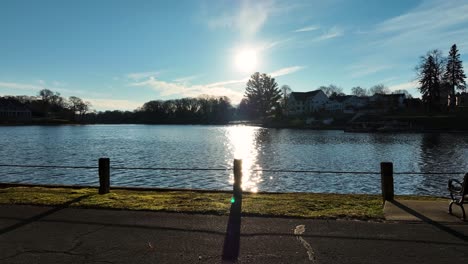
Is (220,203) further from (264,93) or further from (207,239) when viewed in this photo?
(264,93)

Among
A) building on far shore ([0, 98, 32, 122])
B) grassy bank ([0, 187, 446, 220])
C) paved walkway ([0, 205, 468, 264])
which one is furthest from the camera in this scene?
building on far shore ([0, 98, 32, 122])

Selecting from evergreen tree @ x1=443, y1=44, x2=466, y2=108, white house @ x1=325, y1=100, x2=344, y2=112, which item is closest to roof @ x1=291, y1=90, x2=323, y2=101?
white house @ x1=325, y1=100, x2=344, y2=112

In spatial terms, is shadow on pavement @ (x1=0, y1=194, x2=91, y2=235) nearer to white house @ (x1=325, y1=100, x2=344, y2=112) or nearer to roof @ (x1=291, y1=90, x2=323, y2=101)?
white house @ (x1=325, y1=100, x2=344, y2=112)

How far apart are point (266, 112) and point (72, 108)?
353 feet

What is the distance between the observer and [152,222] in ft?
24.8

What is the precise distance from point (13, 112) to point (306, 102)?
131670 mm

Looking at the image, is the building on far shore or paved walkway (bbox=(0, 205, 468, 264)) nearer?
paved walkway (bbox=(0, 205, 468, 264))

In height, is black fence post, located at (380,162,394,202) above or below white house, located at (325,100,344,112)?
below

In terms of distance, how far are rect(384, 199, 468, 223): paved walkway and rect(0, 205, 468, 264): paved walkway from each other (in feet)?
1.34

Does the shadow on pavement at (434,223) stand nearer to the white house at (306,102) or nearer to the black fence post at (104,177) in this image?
the black fence post at (104,177)

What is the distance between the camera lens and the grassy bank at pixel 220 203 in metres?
8.29

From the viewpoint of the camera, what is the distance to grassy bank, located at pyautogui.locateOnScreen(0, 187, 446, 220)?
8.29 m

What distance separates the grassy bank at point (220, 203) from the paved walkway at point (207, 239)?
468 millimetres

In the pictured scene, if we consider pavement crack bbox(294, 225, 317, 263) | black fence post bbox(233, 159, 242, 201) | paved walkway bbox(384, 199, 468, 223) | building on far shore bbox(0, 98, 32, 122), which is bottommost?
paved walkway bbox(384, 199, 468, 223)
